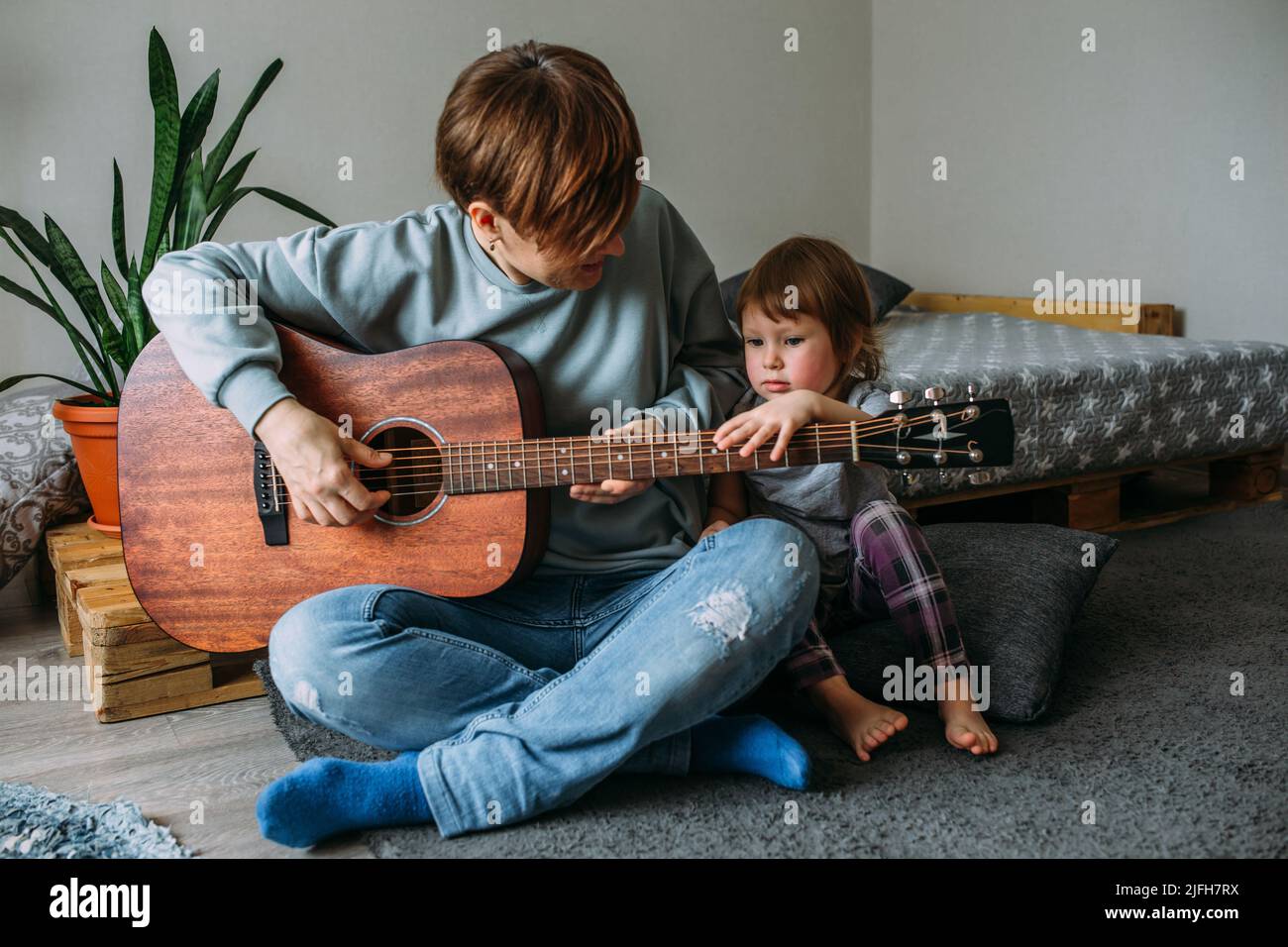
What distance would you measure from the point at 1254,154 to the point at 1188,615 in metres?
1.46

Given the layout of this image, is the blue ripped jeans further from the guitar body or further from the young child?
the young child

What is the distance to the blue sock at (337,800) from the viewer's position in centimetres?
108

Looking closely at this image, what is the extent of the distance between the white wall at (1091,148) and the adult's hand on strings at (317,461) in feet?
7.86

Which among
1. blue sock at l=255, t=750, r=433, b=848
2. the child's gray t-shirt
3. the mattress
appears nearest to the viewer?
blue sock at l=255, t=750, r=433, b=848

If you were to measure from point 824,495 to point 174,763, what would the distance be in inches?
36.2

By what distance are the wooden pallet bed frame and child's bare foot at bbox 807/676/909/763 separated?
29.6 inches

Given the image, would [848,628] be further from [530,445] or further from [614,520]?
[530,445]

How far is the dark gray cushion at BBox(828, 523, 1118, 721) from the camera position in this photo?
1.37m

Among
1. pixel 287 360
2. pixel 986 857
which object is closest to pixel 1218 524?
pixel 986 857

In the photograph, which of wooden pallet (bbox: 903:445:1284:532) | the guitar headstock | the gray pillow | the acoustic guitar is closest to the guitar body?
the acoustic guitar

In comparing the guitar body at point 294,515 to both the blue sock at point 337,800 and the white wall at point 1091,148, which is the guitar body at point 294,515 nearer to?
the blue sock at point 337,800

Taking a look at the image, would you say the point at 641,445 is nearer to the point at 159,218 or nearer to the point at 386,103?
the point at 159,218

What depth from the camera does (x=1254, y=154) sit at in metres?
2.61

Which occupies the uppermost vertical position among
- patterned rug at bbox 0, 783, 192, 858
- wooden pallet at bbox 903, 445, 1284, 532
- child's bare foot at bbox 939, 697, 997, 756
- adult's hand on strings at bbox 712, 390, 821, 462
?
adult's hand on strings at bbox 712, 390, 821, 462
